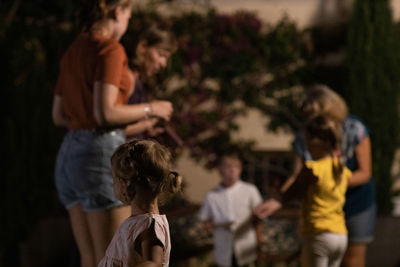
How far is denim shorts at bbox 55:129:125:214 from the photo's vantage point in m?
2.39

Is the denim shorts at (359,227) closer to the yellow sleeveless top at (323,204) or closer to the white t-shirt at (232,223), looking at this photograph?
the yellow sleeveless top at (323,204)

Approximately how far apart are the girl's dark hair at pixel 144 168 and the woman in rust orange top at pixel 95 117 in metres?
0.41

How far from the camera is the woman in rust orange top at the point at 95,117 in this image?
7.84ft

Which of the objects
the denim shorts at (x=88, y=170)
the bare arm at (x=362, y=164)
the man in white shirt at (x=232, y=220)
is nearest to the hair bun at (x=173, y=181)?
the denim shorts at (x=88, y=170)

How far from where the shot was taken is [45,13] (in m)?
7.44

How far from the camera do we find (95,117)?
241cm

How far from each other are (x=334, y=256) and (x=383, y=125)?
12.8ft

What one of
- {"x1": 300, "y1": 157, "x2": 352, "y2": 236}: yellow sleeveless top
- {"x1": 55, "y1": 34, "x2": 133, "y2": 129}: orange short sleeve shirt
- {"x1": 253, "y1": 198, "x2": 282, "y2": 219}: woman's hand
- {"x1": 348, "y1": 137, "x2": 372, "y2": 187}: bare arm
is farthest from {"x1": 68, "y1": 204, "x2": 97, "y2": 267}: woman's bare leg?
{"x1": 348, "y1": 137, "x2": 372, "y2": 187}: bare arm

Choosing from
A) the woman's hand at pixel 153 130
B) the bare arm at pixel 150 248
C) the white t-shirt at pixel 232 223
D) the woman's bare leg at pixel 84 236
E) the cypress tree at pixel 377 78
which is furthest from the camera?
the cypress tree at pixel 377 78

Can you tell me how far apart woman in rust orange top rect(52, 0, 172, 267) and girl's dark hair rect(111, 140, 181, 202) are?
0.41 meters

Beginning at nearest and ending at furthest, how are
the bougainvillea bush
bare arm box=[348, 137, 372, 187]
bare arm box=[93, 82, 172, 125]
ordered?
bare arm box=[93, 82, 172, 125] < bare arm box=[348, 137, 372, 187] < the bougainvillea bush

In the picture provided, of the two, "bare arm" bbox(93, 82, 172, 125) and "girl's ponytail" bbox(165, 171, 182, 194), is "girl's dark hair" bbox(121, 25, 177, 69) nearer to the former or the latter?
"bare arm" bbox(93, 82, 172, 125)

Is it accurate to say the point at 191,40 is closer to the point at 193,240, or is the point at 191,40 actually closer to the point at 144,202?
the point at 193,240

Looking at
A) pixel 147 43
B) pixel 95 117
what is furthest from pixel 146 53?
pixel 95 117
